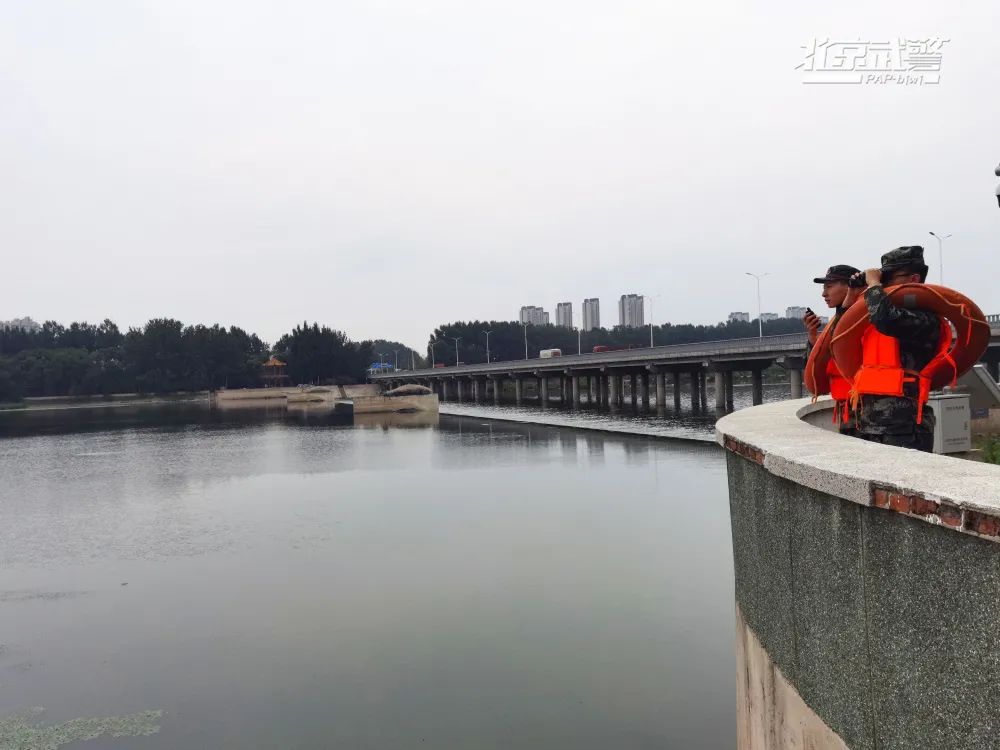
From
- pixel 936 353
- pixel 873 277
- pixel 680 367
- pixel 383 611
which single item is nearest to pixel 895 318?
pixel 873 277

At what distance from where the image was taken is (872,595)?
3.08 metres

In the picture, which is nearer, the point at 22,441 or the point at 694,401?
the point at 22,441

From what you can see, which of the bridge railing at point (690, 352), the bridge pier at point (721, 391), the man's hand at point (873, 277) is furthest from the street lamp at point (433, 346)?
the man's hand at point (873, 277)

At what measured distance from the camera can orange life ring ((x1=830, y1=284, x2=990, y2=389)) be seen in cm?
466

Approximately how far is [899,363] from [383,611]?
1006cm

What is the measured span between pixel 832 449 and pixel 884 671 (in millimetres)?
1258

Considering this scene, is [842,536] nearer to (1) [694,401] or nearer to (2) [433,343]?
(1) [694,401]

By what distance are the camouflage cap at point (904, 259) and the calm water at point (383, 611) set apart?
599 cm

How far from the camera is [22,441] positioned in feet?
169

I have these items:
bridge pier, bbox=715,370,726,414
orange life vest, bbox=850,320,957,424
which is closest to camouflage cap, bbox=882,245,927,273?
orange life vest, bbox=850,320,957,424

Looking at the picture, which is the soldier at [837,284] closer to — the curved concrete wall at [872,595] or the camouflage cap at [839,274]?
the camouflage cap at [839,274]

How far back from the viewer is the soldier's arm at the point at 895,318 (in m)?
4.41

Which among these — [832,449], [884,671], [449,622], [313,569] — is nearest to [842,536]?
[884,671]

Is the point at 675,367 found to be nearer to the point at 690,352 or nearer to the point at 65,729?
the point at 690,352
